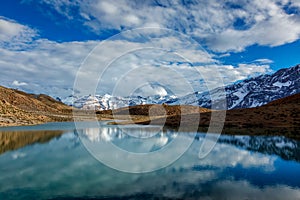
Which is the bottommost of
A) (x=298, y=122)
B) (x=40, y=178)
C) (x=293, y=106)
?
(x=40, y=178)

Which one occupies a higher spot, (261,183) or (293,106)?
(293,106)

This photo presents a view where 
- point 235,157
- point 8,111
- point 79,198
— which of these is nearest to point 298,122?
point 235,157

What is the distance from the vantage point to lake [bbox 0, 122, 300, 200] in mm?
23172

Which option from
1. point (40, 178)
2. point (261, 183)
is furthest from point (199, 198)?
point (40, 178)

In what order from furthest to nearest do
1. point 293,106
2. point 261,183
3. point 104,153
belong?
Answer: point 293,106, point 104,153, point 261,183

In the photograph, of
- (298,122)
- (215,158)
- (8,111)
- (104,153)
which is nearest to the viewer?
(215,158)

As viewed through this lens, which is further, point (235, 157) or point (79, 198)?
point (235, 157)

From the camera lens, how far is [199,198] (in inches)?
851

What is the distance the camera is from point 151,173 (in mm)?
30828

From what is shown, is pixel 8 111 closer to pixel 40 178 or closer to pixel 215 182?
pixel 40 178

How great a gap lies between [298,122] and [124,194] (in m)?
86.3

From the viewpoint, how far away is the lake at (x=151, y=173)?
23.2m

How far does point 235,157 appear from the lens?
40.9 m

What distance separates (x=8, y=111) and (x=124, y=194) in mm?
131765
